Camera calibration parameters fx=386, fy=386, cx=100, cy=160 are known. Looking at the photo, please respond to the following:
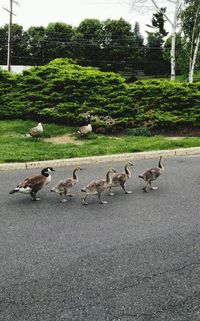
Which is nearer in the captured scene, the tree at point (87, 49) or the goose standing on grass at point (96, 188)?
the goose standing on grass at point (96, 188)

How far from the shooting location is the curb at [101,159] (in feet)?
35.2

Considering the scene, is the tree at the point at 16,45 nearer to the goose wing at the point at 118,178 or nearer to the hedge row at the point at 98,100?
the hedge row at the point at 98,100

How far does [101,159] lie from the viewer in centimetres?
1154

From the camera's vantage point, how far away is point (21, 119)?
687 inches

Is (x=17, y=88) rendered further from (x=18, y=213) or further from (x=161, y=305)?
(x=161, y=305)

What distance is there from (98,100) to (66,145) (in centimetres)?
459

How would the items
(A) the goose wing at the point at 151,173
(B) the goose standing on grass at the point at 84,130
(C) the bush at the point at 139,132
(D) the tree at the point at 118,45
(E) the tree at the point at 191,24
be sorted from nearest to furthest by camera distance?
(A) the goose wing at the point at 151,173 → (B) the goose standing on grass at the point at 84,130 → (C) the bush at the point at 139,132 → (E) the tree at the point at 191,24 → (D) the tree at the point at 118,45

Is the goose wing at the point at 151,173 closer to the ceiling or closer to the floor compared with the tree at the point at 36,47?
closer to the floor

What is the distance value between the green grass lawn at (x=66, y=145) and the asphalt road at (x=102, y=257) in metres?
2.66

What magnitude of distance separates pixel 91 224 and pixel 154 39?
7859cm

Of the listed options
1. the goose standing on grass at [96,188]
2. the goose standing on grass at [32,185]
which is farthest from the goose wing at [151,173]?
the goose standing on grass at [32,185]

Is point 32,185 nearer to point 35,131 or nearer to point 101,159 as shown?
point 101,159

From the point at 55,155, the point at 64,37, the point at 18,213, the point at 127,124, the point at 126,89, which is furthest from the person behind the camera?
the point at 64,37

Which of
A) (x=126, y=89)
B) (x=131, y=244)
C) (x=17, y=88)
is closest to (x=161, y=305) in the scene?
(x=131, y=244)
